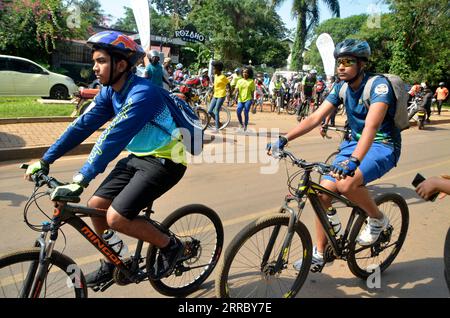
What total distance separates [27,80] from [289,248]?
1388 centimetres

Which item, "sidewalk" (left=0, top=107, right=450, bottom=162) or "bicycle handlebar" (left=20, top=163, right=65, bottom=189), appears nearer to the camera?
"bicycle handlebar" (left=20, top=163, right=65, bottom=189)

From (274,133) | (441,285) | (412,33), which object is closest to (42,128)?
(274,133)

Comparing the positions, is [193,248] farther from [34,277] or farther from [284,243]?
[34,277]

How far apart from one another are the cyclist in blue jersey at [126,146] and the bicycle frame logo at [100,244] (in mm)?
120

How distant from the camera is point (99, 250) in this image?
262 centimetres

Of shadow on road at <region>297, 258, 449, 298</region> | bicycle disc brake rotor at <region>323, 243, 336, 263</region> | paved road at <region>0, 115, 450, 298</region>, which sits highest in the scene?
bicycle disc brake rotor at <region>323, 243, 336, 263</region>

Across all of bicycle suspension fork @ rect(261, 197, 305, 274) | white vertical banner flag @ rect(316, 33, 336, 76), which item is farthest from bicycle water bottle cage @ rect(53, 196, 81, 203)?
white vertical banner flag @ rect(316, 33, 336, 76)

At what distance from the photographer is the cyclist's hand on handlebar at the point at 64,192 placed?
221 centimetres

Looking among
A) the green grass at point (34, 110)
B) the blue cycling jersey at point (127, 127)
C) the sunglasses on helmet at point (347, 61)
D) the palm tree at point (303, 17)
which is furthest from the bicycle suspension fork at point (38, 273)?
the palm tree at point (303, 17)

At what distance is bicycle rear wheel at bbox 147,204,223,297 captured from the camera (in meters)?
3.08

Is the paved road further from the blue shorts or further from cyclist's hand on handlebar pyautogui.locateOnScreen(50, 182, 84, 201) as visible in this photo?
cyclist's hand on handlebar pyautogui.locateOnScreen(50, 182, 84, 201)

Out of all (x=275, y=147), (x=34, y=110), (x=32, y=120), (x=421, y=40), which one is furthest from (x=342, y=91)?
(x=421, y=40)

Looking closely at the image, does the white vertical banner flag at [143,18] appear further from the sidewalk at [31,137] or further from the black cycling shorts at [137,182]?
the black cycling shorts at [137,182]
